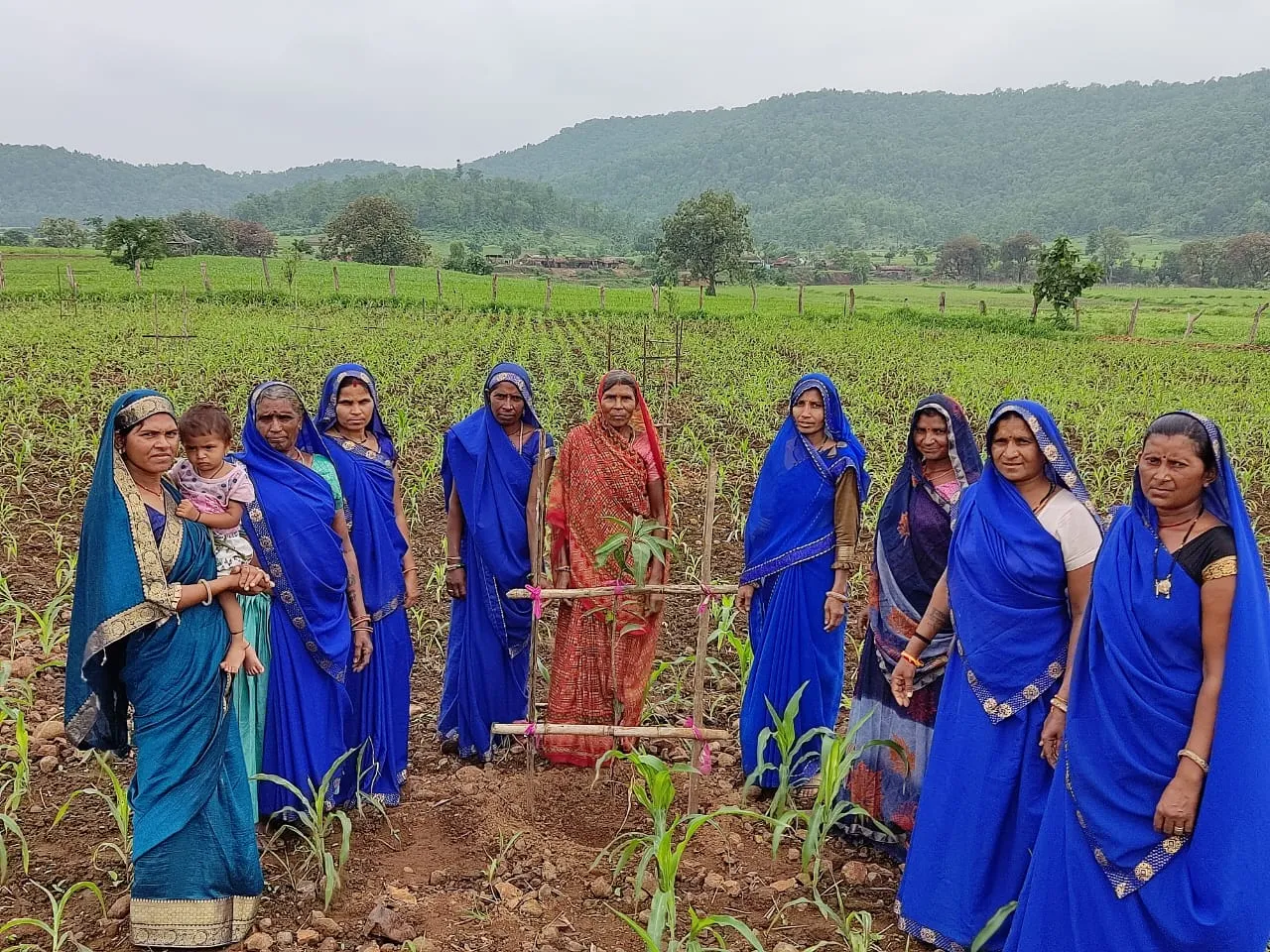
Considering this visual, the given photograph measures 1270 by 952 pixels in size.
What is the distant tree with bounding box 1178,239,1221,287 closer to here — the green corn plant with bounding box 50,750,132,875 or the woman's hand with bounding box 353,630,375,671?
the woman's hand with bounding box 353,630,375,671

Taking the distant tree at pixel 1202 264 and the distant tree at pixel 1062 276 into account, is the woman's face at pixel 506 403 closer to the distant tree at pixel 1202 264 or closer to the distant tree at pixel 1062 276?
the distant tree at pixel 1062 276

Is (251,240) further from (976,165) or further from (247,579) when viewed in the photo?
(976,165)

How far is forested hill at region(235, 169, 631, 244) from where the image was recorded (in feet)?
279

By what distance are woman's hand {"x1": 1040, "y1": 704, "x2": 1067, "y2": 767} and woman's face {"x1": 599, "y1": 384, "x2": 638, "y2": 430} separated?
1729 mm

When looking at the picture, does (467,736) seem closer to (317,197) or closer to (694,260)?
(694,260)

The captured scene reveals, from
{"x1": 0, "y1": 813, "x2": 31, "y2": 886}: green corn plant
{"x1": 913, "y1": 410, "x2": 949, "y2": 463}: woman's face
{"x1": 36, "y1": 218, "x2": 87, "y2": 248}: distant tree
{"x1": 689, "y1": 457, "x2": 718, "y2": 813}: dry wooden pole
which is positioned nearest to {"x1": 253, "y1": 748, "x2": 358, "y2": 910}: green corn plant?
{"x1": 0, "y1": 813, "x2": 31, "y2": 886}: green corn plant

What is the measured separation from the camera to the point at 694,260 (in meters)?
39.2

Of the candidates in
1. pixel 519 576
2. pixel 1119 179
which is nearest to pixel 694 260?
pixel 519 576

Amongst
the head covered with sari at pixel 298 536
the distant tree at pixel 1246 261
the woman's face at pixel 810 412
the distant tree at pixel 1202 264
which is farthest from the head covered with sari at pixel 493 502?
the distant tree at pixel 1202 264

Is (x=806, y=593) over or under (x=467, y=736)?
over

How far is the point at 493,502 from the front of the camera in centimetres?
351

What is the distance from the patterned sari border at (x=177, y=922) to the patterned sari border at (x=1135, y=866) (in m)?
2.24

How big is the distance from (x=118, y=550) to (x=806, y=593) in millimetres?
2216

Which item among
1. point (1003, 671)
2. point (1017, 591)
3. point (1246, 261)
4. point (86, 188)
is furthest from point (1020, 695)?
point (86, 188)
